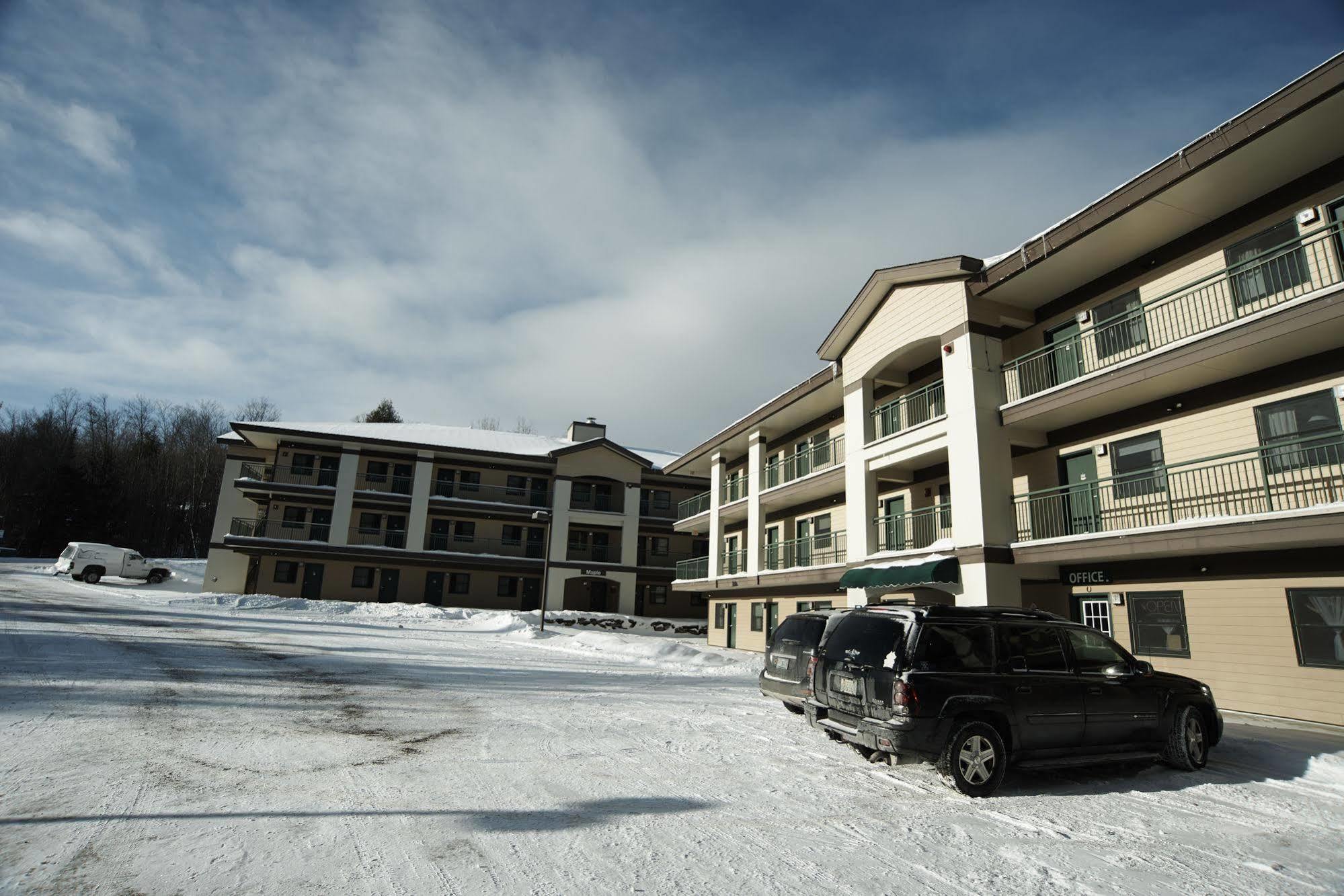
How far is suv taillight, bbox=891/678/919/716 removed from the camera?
6.93 m

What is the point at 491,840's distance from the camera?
4.95m

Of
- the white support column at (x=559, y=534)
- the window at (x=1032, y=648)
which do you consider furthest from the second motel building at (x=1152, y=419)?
the white support column at (x=559, y=534)

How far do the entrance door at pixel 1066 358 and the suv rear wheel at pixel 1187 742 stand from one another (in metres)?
9.82

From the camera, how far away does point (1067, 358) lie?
1695 cm

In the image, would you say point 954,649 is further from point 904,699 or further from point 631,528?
point 631,528

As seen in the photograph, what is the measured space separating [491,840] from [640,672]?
12.2 meters

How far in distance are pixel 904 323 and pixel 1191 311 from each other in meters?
7.14

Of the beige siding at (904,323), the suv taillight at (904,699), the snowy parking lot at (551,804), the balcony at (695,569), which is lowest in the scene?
the snowy parking lot at (551,804)

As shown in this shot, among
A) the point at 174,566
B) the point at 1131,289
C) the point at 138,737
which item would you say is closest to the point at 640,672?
the point at 138,737

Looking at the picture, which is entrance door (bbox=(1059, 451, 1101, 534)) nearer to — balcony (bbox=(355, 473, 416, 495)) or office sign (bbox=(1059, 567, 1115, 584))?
office sign (bbox=(1059, 567, 1115, 584))

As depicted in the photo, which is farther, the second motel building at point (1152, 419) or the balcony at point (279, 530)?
the balcony at point (279, 530)

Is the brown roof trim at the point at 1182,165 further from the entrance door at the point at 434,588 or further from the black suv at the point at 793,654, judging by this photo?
the entrance door at the point at 434,588

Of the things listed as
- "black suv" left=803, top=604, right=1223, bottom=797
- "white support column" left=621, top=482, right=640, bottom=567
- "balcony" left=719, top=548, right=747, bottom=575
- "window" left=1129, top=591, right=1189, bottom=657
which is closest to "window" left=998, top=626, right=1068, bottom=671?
"black suv" left=803, top=604, right=1223, bottom=797

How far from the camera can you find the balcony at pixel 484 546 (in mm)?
42688
